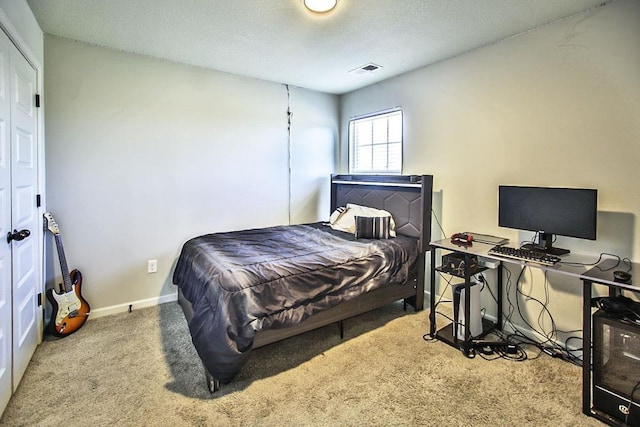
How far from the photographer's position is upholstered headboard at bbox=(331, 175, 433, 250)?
3053mm

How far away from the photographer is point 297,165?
4129 mm

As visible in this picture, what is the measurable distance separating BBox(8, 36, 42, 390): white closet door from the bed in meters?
0.98

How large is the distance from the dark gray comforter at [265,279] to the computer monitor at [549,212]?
34.5 inches

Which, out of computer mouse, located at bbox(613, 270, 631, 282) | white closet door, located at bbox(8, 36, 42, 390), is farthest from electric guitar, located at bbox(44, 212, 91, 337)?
computer mouse, located at bbox(613, 270, 631, 282)

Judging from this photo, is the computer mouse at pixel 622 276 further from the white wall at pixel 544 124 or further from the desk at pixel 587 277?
the white wall at pixel 544 124

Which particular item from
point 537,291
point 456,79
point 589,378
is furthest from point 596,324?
point 456,79

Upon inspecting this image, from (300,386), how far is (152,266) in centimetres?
203

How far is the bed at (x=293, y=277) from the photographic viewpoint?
193cm

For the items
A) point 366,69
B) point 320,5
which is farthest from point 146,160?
point 366,69

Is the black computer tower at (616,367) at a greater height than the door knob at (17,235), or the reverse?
the door knob at (17,235)

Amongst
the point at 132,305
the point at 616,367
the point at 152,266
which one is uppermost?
the point at 152,266

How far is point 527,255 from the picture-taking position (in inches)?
83.5

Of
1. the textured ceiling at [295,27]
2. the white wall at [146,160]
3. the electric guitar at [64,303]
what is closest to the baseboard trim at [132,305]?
the white wall at [146,160]

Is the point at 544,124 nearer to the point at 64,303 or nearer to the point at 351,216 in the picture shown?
the point at 351,216
